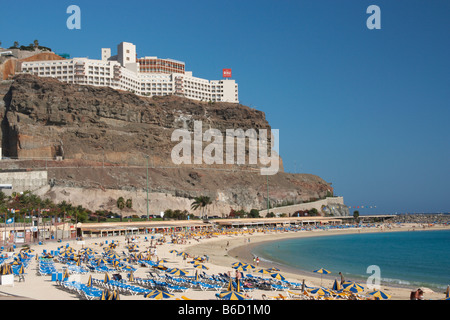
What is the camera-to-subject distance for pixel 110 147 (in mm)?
95625

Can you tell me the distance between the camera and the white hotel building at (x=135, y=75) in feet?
371

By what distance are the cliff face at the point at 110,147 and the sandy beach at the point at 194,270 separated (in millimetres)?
23720

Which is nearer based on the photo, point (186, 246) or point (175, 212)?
point (186, 246)

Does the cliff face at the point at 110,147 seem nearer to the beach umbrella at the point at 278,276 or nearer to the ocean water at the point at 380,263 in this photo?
the ocean water at the point at 380,263

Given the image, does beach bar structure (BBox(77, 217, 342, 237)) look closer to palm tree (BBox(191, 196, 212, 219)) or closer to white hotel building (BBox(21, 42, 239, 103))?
palm tree (BBox(191, 196, 212, 219))

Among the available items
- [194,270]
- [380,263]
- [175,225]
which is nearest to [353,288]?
[194,270]

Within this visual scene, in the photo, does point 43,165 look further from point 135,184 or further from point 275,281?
point 275,281

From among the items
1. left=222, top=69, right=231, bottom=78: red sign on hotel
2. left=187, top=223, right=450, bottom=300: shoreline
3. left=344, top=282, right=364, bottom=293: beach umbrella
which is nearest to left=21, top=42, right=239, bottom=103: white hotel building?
left=222, top=69, right=231, bottom=78: red sign on hotel

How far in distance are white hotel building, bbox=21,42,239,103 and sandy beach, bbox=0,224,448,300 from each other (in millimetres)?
Answer: 63948

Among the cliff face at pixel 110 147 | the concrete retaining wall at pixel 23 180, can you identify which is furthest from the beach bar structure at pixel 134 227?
the concrete retaining wall at pixel 23 180

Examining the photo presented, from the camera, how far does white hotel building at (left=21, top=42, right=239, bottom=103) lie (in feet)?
371
